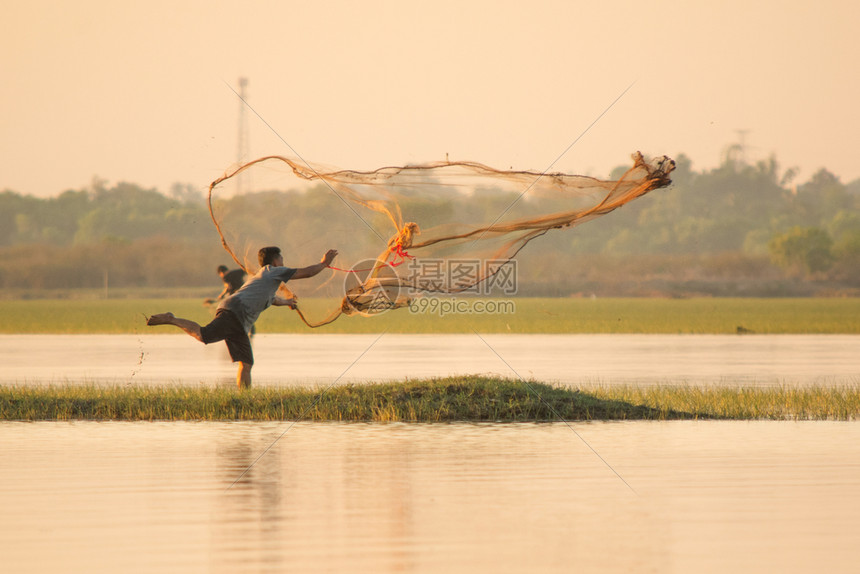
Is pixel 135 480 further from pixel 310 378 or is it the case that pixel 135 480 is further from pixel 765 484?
pixel 310 378

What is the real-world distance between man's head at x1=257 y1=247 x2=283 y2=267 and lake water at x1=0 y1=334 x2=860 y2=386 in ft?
10.3

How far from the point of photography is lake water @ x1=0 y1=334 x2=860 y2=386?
59.2ft

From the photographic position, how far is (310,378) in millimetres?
17844

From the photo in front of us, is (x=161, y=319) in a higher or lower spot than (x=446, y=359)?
higher

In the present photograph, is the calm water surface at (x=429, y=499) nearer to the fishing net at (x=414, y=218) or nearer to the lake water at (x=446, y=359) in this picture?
the fishing net at (x=414, y=218)

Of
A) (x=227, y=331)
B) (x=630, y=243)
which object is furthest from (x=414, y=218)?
(x=630, y=243)

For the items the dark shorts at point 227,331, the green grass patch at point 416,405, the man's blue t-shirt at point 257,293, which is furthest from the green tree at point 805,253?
the man's blue t-shirt at point 257,293

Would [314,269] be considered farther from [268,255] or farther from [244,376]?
[244,376]

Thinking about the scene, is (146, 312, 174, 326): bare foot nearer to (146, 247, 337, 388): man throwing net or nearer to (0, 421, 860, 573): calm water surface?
(146, 247, 337, 388): man throwing net

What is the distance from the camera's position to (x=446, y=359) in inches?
898

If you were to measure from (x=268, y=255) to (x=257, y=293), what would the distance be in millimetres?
473

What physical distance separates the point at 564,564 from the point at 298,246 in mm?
8404

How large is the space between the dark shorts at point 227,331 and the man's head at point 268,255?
70 cm

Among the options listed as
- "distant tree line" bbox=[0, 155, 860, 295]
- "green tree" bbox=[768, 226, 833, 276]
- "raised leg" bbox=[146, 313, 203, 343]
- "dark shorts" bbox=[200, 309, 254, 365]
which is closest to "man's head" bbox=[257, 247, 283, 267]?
"dark shorts" bbox=[200, 309, 254, 365]
